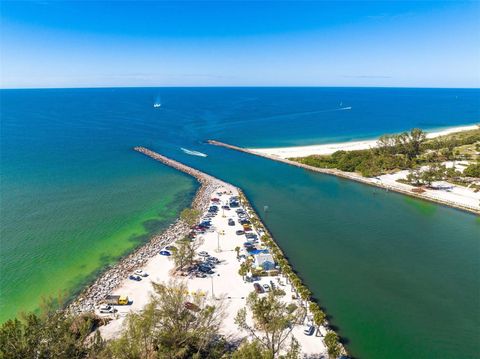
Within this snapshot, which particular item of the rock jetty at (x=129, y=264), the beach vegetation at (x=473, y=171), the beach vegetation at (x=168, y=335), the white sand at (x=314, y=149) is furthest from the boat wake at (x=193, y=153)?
the beach vegetation at (x=168, y=335)

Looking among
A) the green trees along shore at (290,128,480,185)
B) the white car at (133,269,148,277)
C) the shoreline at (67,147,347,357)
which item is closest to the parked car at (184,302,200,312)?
the shoreline at (67,147,347,357)

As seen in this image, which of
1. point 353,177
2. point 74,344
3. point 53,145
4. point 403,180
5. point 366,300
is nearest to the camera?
point 74,344

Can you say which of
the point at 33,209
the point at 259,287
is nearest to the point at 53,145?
the point at 33,209

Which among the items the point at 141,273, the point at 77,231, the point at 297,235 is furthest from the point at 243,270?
the point at 77,231

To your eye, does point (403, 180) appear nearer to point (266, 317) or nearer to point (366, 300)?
point (366, 300)

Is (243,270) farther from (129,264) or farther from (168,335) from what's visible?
(129,264)

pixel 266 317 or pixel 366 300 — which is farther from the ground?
pixel 266 317

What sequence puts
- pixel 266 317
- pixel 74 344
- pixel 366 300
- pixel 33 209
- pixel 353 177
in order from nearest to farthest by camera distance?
pixel 74 344
pixel 266 317
pixel 366 300
pixel 33 209
pixel 353 177

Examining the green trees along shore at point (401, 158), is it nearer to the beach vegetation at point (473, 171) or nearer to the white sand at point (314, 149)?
the beach vegetation at point (473, 171)
